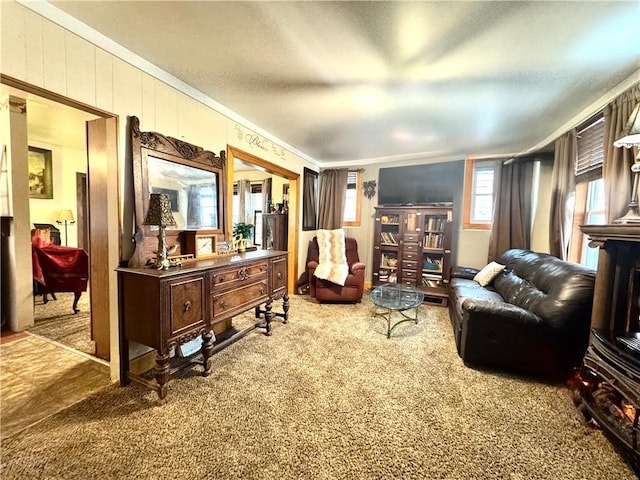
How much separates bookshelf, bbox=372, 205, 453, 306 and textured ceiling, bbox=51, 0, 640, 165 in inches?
60.6

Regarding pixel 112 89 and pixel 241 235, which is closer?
pixel 112 89

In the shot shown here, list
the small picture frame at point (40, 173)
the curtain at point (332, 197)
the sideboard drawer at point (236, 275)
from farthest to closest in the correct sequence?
the curtain at point (332, 197) < the small picture frame at point (40, 173) < the sideboard drawer at point (236, 275)

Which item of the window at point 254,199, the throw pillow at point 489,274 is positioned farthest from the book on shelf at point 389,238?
the window at point 254,199

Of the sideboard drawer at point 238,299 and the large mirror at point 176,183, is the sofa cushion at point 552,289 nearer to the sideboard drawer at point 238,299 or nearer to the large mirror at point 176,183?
the sideboard drawer at point 238,299

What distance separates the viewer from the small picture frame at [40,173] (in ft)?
13.0

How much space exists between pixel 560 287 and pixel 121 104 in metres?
3.49

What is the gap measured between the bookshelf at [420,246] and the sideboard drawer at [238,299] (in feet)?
8.00

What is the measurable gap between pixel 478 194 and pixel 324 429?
13.4 ft

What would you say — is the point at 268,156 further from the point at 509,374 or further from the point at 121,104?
the point at 509,374

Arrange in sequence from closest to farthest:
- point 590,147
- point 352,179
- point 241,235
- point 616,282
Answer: point 616,282 → point 590,147 → point 241,235 → point 352,179

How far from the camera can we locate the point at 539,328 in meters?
1.93

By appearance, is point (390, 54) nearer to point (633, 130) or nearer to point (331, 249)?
point (633, 130)

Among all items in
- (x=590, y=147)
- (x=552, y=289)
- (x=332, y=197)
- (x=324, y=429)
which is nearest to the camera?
(x=324, y=429)

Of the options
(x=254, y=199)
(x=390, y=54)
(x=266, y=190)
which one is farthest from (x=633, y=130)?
(x=254, y=199)
